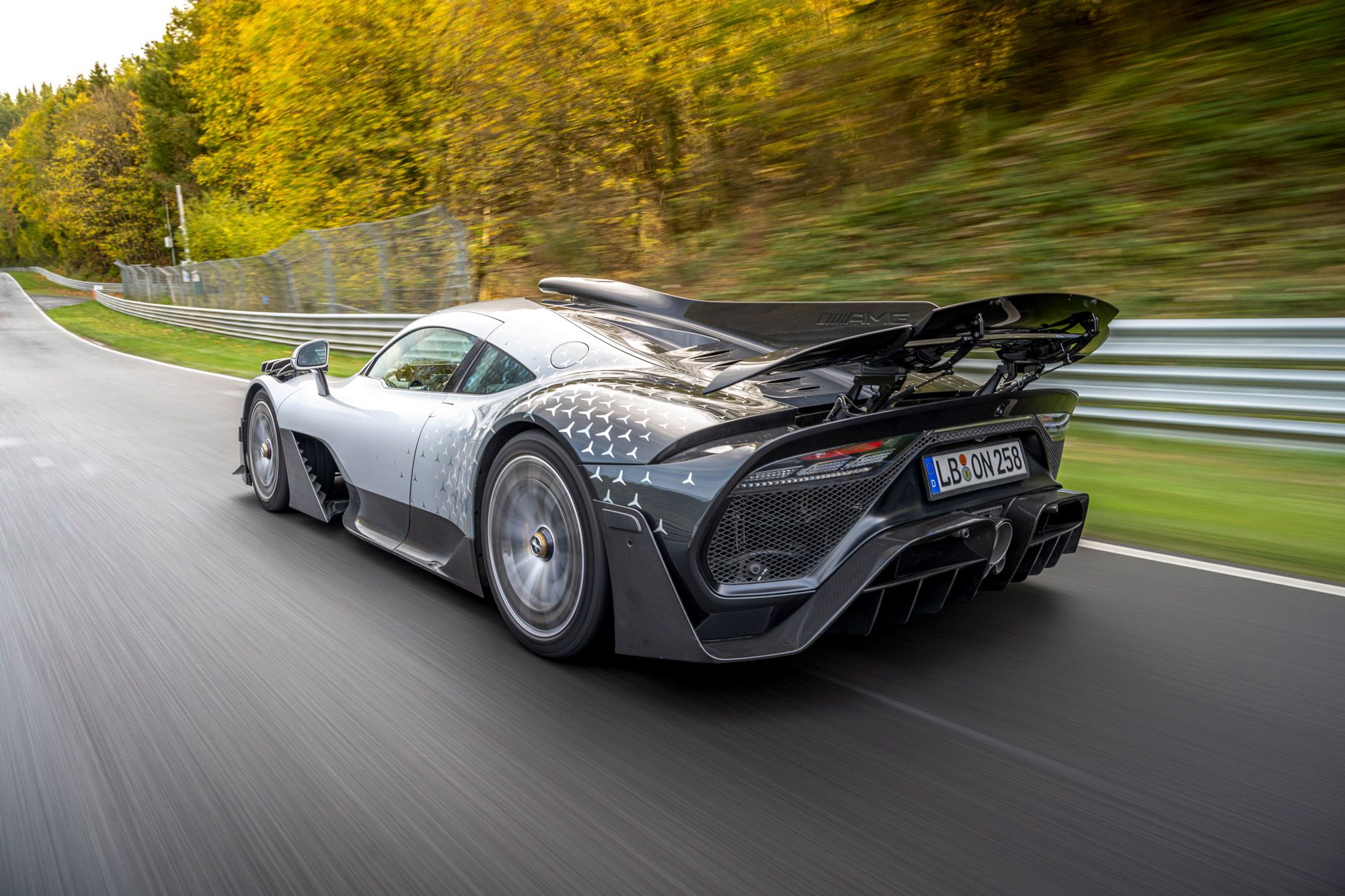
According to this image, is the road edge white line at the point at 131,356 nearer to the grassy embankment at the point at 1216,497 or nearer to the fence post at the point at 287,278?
the fence post at the point at 287,278

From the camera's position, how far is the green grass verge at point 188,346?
14461mm

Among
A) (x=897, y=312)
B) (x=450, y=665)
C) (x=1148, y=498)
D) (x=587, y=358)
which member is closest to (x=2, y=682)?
(x=450, y=665)

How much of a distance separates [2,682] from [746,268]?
8.95 m

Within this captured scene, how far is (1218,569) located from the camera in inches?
144

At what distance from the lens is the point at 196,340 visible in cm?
2208

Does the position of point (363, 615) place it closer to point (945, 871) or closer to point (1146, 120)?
point (945, 871)

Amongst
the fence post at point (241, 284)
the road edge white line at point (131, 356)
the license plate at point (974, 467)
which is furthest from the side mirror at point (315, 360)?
the fence post at point (241, 284)

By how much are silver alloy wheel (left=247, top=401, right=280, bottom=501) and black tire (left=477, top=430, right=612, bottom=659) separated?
2094mm

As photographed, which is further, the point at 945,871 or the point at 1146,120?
A: the point at 1146,120

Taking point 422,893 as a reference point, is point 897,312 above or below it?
above

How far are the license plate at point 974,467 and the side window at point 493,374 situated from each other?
4.42 ft

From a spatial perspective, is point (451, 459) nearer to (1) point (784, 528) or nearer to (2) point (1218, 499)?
(1) point (784, 528)

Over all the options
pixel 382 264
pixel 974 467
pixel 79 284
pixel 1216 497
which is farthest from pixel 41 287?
pixel 974 467

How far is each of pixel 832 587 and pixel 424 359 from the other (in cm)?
206
